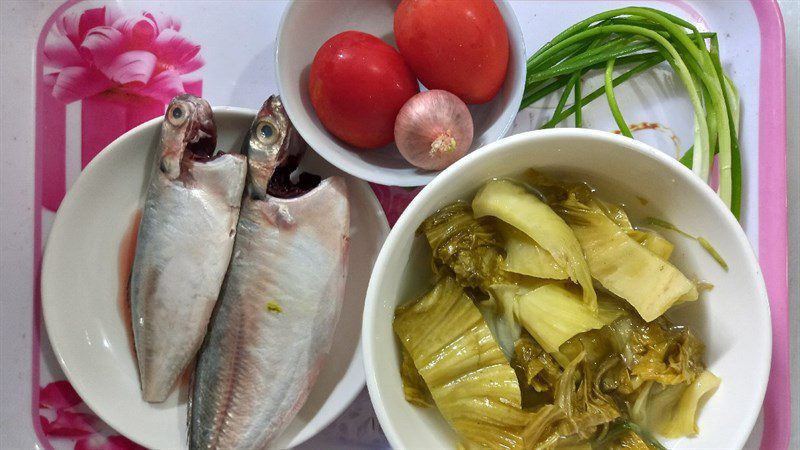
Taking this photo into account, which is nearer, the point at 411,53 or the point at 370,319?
the point at 370,319

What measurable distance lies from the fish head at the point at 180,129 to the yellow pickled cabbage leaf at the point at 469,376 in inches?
20.2

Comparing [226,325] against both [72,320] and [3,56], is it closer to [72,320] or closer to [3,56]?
[72,320]

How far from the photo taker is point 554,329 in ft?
3.22

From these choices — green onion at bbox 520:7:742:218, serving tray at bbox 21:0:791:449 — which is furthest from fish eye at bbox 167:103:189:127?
green onion at bbox 520:7:742:218

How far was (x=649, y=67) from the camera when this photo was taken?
1.32 meters

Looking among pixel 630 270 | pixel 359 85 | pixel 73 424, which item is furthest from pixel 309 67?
pixel 73 424

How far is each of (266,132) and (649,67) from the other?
0.74 metres

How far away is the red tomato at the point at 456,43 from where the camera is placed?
45.1 inches

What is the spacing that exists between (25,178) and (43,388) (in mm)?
419

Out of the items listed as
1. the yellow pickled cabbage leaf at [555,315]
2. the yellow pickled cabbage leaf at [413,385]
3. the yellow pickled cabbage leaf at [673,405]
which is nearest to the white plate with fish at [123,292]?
the yellow pickled cabbage leaf at [413,385]

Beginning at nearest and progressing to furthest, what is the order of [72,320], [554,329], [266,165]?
[554,329], [266,165], [72,320]

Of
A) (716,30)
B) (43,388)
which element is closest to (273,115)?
(43,388)

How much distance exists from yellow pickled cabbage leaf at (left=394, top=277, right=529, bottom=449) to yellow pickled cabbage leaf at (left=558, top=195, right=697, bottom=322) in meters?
0.19

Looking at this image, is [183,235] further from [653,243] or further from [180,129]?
[653,243]
